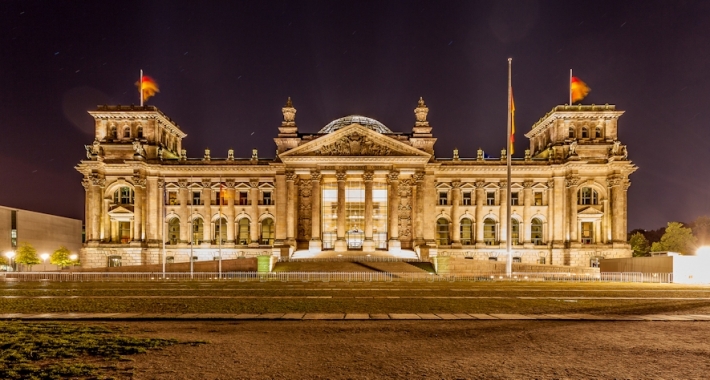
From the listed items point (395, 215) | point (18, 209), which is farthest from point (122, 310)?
point (18, 209)

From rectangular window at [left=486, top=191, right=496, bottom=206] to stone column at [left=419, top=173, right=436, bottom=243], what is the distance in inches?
385

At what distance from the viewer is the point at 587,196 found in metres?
73.6

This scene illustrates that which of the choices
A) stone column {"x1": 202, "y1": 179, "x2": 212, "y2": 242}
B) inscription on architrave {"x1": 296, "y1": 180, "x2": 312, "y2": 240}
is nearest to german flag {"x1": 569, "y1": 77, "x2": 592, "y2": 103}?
inscription on architrave {"x1": 296, "y1": 180, "x2": 312, "y2": 240}

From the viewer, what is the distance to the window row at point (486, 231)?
75312 mm

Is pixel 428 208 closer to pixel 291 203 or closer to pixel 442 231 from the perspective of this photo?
pixel 442 231

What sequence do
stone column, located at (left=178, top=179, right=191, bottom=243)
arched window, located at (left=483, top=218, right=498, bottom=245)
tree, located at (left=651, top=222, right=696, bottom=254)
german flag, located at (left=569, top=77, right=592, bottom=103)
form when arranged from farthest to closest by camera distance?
1. tree, located at (left=651, top=222, right=696, bottom=254)
2. arched window, located at (left=483, top=218, right=498, bottom=245)
3. stone column, located at (left=178, top=179, right=191, bottom=243)
4. german flag, located at (left=569, top=77, right=592, bottom=103)

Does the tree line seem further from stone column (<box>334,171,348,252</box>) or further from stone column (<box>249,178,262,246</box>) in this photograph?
stone column (<box>249,178,262,246</box>)

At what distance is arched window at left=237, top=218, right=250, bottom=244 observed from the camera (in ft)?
249

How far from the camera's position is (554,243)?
238ft

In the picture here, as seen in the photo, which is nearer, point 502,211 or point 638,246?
point 502,211

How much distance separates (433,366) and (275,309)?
10.1 meters

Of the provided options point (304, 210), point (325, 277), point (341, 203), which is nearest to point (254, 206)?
point (304, 210)

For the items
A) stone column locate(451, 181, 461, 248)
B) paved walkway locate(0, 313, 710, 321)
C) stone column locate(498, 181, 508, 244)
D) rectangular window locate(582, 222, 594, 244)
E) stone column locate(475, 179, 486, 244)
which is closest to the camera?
paved walkway locate(0, 313, 710, 321)

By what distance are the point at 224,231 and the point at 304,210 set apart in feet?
46.0
